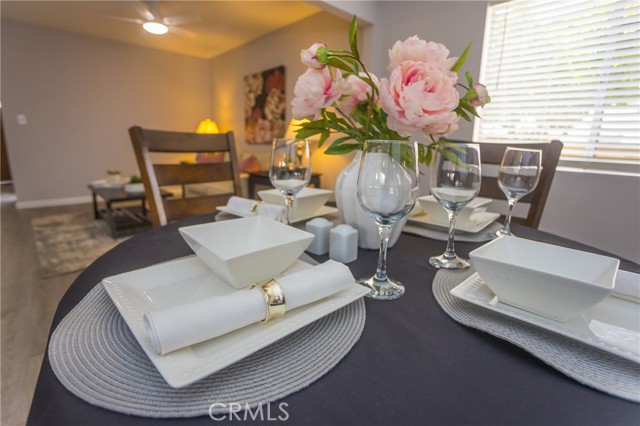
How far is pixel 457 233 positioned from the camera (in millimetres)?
842

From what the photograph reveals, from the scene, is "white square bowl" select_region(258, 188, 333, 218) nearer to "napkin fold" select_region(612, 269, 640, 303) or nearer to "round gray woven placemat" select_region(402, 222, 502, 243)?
"round gray woven placemat" select_region(402, 222, 502, 243)

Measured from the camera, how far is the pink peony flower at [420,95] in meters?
0.53

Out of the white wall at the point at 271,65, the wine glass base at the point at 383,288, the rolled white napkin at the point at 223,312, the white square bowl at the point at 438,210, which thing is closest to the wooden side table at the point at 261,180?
the white wall at the point at 271,65

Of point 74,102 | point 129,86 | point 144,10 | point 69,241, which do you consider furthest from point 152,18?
point 74,102

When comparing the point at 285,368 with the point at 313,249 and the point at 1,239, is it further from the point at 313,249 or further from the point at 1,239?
the point at 1,239

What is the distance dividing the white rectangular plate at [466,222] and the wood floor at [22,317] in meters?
1.47

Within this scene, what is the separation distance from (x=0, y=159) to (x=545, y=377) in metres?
9.23

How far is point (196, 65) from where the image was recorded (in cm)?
530

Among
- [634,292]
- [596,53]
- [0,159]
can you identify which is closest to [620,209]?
[596,53]

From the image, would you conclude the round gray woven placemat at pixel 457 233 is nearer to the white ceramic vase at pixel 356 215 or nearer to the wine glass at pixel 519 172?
the wine glass at pixel 519 172

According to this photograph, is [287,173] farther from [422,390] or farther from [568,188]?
[568,188]

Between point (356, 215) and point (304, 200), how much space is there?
22cm

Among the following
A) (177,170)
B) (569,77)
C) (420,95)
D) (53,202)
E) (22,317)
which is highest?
(569,77)
